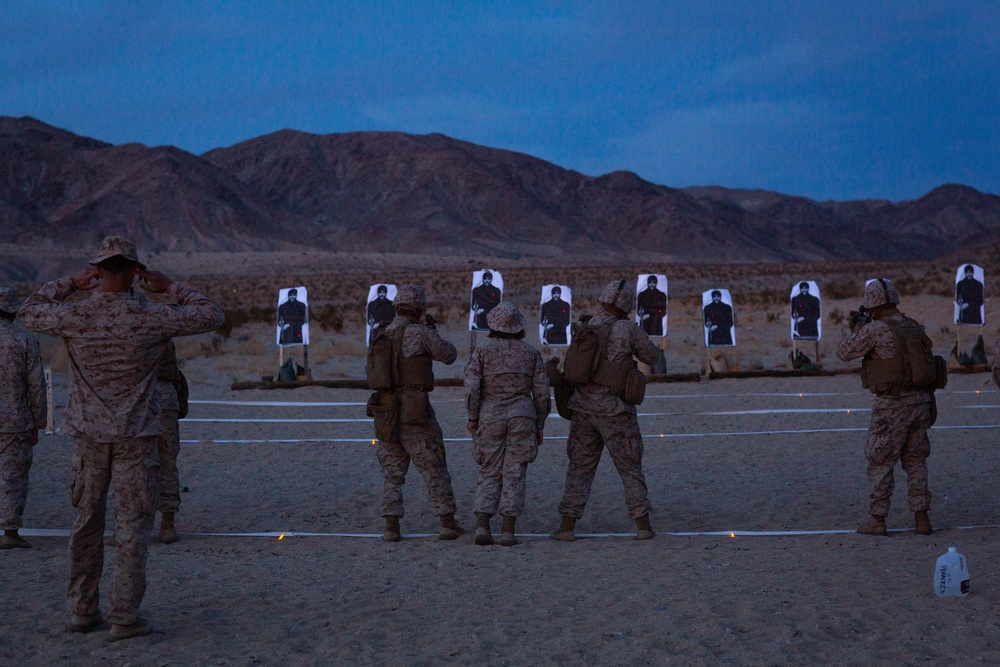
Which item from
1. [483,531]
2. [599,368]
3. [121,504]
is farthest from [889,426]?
[121,504]

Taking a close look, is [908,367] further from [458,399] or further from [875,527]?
[458,399]

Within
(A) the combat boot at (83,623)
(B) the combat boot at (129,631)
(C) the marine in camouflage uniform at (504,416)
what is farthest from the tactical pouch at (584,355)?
(A) the combat boot at (83,623)

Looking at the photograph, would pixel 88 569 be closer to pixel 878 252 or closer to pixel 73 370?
pixel 73 370

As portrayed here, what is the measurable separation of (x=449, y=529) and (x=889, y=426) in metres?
3.28

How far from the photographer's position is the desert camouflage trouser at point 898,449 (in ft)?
25.3

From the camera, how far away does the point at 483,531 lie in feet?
25.2

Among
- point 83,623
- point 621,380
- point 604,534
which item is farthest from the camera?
point 604,534

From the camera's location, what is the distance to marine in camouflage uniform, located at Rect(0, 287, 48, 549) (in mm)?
7402

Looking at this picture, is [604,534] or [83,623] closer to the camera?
[83,623]

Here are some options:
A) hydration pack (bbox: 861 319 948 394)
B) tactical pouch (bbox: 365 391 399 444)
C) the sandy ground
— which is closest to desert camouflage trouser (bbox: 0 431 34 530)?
the sandy ground

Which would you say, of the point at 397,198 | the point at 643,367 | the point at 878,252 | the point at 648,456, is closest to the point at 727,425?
the point at 648,456

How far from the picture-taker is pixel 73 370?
5.31 m

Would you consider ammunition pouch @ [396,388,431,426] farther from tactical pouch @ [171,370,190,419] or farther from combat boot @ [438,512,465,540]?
tactical pouch @ [171,370,190,419]

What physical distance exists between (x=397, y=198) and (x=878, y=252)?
64608mm
